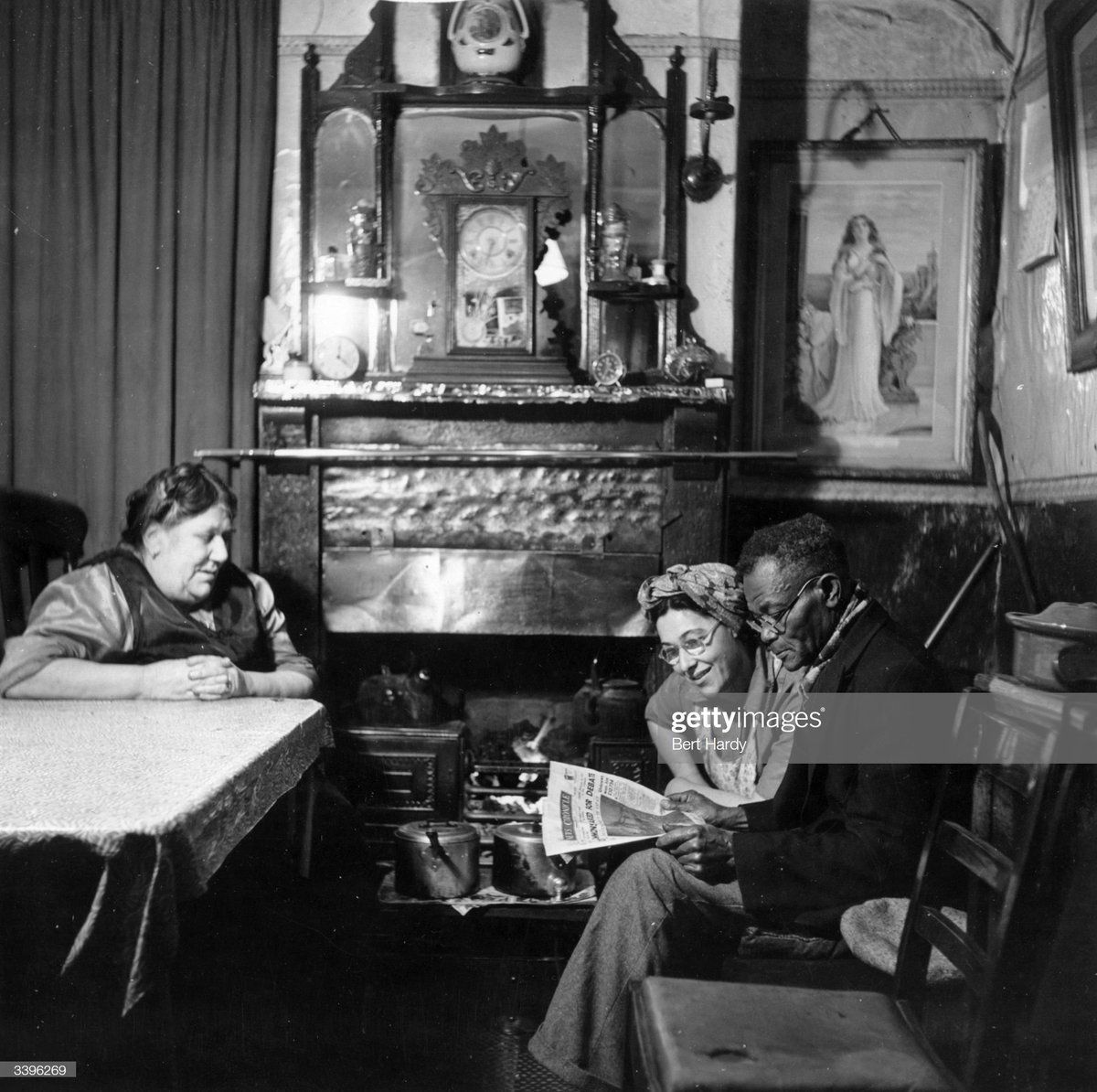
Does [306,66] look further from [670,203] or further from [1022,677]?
[1022,677]

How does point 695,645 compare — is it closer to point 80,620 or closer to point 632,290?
point 632,290

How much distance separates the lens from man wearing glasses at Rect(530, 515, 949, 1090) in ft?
6.75

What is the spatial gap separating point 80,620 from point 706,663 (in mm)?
1893

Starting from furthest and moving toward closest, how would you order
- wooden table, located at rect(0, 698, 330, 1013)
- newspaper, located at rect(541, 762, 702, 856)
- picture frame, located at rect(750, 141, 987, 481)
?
picture frame, located at rect(750, 141, 987, 481) < newspaper, located at rect(541, 762, 702, 856) < wooden table, located at rect(0, 698, 330, 1013)

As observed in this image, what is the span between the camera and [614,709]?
4094 millimetres

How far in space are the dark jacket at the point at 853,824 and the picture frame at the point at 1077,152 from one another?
1566 millimetres

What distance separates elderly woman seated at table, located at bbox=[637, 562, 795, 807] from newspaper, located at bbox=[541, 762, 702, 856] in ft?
1.78

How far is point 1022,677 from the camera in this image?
236 centimetres

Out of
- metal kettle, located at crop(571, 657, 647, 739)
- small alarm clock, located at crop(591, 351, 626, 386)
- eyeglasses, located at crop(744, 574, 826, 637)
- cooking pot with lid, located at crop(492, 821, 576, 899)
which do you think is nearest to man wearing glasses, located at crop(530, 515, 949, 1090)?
eyeglasses, located at crop(744, 574, 826, 637)

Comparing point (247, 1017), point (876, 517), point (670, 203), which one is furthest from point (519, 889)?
point (670, 203)

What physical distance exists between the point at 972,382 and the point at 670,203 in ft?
5.01

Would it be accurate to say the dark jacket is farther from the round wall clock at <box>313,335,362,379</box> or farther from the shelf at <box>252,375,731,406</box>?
the round wall clock at <box>313,335,362,379</box>

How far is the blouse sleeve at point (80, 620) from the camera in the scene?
2920 millimetres
